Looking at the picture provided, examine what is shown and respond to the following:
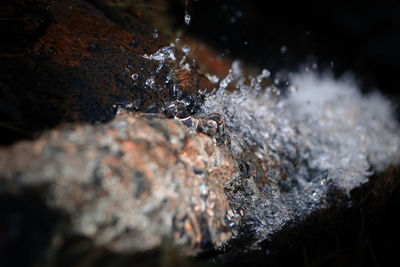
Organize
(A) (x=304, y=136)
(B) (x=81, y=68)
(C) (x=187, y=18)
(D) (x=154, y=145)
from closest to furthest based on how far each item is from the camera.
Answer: (D) (x=154, y=145)
(B) (x=81, y=68)
(A) (x=304, y=136)
(C) (x=187, y=18)

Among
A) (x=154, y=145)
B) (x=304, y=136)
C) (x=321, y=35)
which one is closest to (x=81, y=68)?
(x=154, y=145)

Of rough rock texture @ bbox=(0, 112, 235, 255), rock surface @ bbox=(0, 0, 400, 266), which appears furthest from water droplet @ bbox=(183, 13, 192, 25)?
rough rock texture @ bbox=(0, 112, 235, 255)

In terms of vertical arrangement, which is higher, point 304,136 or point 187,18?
point 187,18

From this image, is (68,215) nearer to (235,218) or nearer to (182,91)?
(235,218)

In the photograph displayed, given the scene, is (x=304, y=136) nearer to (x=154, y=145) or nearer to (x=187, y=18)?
(x=187, y=18)

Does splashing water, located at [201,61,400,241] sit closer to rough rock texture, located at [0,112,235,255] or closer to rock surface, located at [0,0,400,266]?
rock surface, located at [0,0,400,266]

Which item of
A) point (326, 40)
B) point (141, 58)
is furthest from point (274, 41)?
point (141, 58)

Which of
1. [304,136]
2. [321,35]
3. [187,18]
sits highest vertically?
[321,35]

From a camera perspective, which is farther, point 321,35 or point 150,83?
point 321,35

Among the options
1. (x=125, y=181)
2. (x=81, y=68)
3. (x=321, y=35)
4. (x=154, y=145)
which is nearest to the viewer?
(x=125, y=181)
